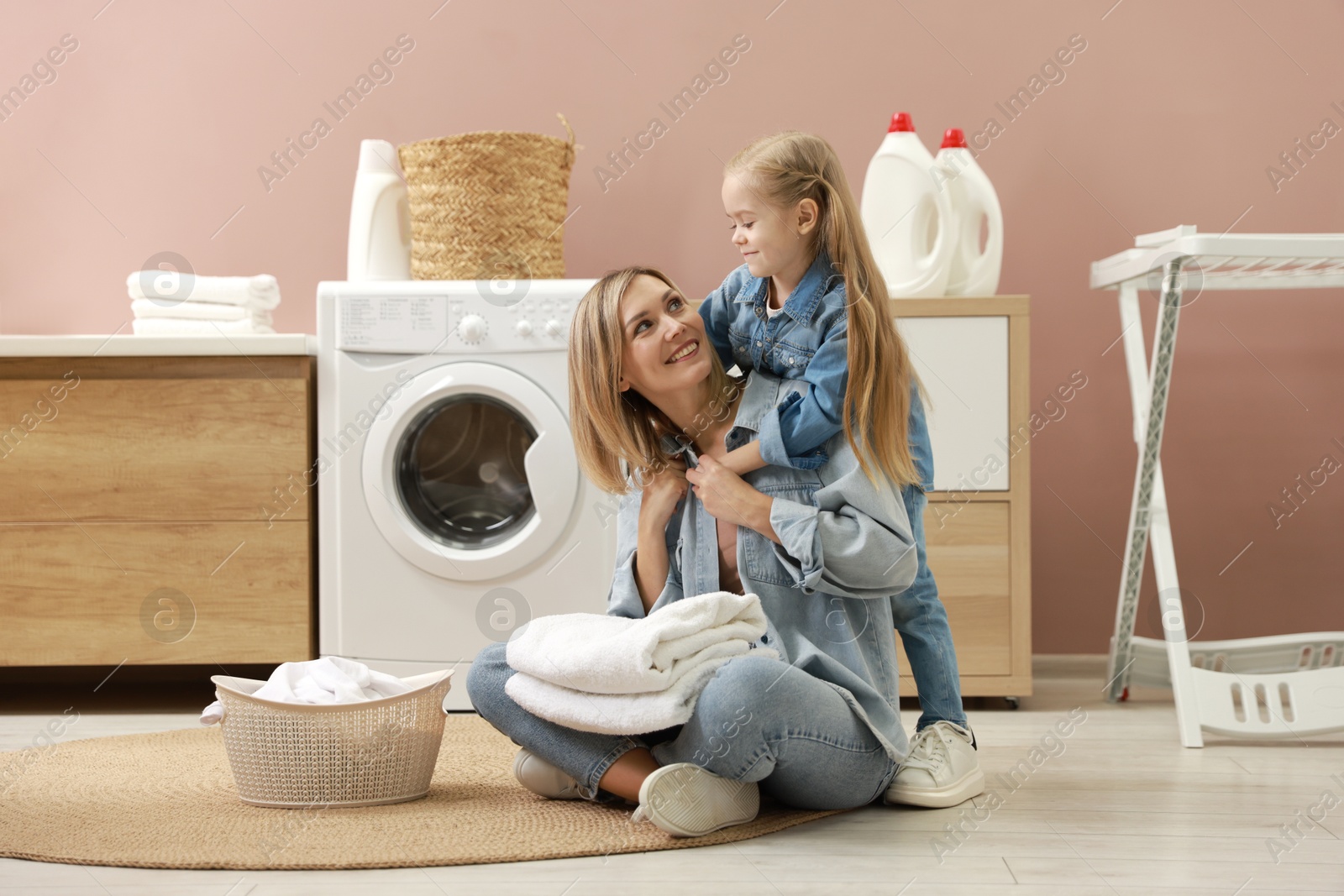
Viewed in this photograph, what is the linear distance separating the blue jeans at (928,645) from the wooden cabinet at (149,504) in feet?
3.75

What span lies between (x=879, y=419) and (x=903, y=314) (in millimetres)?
836

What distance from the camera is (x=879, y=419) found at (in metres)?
1.35

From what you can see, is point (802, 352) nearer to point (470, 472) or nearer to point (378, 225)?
point (470, 472)

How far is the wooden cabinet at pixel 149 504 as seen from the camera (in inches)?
84.5

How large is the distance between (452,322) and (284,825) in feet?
3.38

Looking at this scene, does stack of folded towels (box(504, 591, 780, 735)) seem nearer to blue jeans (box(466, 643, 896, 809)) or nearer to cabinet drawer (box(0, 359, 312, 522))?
blue jeans (box(466, 643, 896, 809))

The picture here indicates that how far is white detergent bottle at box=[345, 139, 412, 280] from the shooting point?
92.6 inches

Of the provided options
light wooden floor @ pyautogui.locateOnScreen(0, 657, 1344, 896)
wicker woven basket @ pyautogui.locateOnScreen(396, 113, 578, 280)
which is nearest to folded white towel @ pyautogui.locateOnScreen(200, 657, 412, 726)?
light wooden floor @ pyautogui.locateOnScreen(0, 657, 1344, 896)

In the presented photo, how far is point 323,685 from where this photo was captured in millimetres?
1414

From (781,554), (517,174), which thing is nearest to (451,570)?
(517,174)

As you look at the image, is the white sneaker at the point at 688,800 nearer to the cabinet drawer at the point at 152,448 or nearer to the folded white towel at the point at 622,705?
the folded white towel at the point at 622,705

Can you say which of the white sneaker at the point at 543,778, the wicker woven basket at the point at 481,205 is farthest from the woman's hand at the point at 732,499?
the wicker woven basket at the point at 481,205

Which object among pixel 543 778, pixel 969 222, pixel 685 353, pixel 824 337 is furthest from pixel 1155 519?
pixel 543 778

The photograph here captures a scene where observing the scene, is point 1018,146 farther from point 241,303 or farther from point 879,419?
point 241,303
